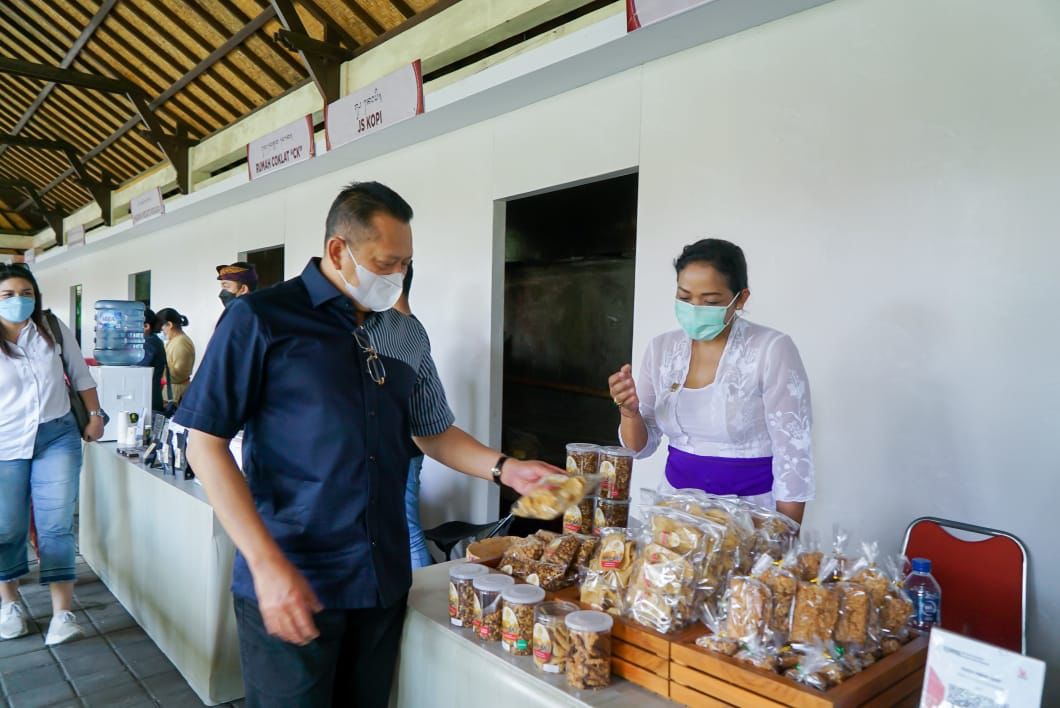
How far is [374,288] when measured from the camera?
1.44 m

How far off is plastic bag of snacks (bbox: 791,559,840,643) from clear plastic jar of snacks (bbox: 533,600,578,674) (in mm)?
397

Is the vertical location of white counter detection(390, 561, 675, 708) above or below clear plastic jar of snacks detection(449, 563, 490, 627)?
below

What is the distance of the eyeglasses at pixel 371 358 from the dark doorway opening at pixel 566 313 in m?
4.94

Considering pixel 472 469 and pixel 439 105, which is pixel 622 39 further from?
pixel 472 469

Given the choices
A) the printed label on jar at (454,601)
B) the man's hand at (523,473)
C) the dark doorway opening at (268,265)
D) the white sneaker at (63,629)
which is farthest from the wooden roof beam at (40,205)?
the printed label on jar at (454,601)

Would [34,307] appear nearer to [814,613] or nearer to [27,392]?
[27,392]

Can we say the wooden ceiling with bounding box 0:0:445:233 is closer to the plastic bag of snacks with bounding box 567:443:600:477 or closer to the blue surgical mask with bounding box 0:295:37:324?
the blue surgical mask with bounding box 0:295:37:324

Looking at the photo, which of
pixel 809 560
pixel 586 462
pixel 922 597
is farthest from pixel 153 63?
pixel 922 597

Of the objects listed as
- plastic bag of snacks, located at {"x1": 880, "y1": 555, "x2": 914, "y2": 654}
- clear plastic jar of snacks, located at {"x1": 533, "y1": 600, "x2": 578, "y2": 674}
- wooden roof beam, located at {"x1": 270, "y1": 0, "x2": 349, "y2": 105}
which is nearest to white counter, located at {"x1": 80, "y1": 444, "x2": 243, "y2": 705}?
clear plastic jar of snacks, located at {"x1": 533, "y1": 600, "x2": 578, "y2": 674}

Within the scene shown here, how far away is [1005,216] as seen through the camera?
2109 millimetres

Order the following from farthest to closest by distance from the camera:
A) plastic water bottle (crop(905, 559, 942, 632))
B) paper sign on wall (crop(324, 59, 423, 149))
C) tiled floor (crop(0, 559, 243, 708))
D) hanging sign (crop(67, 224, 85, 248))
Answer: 1. hanging sign (crop(67, 224, 85, 248))
2. paper sign on wall (crop(324, 59, 423, 149))
3. tiled floor (crop(0, 559, 243, 708))
4. plastic water bottle (crop(905, 559, 942, 632))

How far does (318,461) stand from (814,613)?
0.95m

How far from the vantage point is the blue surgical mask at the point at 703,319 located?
1.82 meters

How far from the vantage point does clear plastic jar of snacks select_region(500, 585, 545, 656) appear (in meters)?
1.28
